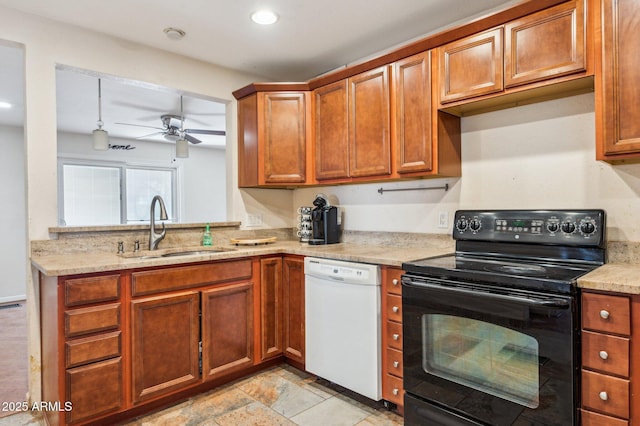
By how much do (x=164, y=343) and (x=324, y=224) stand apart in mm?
1350

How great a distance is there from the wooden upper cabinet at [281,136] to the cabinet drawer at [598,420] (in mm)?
2132

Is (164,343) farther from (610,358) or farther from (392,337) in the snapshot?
(610,358)

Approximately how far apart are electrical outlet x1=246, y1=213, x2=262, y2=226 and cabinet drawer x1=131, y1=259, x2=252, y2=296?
77cm

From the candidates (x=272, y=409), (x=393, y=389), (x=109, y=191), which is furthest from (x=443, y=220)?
(x=109, y=191)

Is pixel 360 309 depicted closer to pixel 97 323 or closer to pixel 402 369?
pixel 402 369

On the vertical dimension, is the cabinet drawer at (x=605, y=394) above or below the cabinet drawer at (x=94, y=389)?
above

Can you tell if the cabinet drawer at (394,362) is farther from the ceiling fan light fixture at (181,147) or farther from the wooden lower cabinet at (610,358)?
the ceiling fan light fixture at (181,147)

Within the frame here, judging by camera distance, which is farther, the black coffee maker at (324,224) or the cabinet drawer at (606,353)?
the black coffee maker at (324,224)

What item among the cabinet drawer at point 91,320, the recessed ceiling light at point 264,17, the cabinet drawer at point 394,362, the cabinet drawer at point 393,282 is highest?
the recessed ceiling light at point 264,17

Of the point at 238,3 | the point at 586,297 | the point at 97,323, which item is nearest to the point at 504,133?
the point at 586,297

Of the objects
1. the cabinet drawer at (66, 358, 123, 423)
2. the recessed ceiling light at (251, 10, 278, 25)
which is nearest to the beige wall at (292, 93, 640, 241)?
the recessed ceiling light at (251, 10, 278, 25)

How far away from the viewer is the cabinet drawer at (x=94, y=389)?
187 centimetres

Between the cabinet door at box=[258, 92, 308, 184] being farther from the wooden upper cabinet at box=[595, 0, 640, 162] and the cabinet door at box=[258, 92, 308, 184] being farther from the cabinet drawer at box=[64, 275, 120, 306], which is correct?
the wooden upper cabinet at box=[595, 0, 640, 162]

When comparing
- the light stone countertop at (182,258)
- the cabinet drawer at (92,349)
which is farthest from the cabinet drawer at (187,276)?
the cabinet drawer at (92,349)
